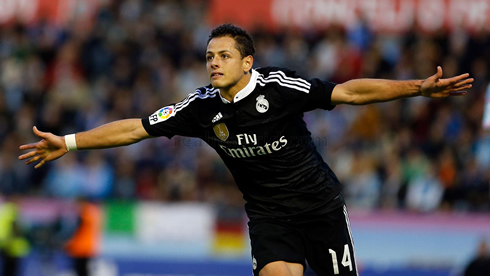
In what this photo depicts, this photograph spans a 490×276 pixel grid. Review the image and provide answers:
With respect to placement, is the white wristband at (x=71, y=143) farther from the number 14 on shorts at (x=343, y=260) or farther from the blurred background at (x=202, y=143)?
the blurred background at (x=202, y=143)

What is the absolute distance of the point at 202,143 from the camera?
15.0m

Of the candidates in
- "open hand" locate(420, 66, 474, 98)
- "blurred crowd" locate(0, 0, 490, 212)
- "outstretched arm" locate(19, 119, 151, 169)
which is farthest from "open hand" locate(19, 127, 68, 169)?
"blurred crowd" locate(0, 0, 490, 212)

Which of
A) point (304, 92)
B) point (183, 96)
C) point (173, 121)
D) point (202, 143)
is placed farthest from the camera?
point (183, 96)

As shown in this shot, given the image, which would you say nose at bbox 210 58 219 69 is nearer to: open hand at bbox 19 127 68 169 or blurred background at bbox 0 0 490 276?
open hand at bbox 19 127 68 169

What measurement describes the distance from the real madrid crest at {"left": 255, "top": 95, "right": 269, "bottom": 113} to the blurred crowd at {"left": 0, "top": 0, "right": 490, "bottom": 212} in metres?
7.18

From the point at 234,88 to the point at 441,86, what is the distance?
177 centimetres

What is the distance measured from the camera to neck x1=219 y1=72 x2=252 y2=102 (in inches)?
265

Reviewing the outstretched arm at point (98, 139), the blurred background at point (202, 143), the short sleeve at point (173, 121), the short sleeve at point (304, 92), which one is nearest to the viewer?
the short sleeve at point (304, 92)

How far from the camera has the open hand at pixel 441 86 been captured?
616 cm

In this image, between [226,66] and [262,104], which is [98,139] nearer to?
[226,66]

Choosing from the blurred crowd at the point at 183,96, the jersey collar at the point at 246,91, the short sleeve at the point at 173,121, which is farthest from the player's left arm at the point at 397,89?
the blurred crowd at the point at 183,96

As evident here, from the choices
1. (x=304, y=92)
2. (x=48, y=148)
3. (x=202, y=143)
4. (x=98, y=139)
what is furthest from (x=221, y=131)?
(x=202, y=143)

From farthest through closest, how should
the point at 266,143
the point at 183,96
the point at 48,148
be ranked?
the point at 183,96, the point at 48,148, the point at 266,143

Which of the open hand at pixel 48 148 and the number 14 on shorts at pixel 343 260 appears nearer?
the open hand at pixel 48 148
